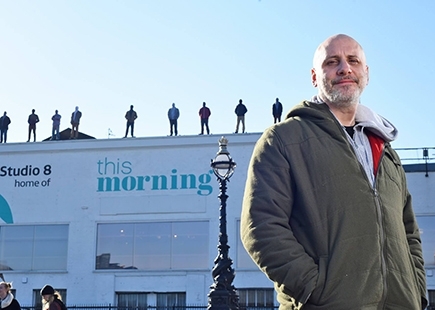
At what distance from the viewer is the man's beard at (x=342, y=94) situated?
346 centimetres

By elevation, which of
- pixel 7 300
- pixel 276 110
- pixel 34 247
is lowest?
pixel 7 300

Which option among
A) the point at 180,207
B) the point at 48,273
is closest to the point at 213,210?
the point at 180,207

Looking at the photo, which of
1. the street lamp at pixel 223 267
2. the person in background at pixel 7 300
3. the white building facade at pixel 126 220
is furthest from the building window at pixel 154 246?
the person in background at pixel 7 300

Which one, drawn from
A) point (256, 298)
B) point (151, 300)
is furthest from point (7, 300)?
point (151, 300)

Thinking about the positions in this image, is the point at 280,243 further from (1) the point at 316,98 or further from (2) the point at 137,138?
(2) the point at 137,138

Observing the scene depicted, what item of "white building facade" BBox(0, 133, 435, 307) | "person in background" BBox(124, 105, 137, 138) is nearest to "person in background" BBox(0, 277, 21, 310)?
"white building facade" BBox(0, 133, 435, 307)

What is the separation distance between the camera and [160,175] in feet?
113

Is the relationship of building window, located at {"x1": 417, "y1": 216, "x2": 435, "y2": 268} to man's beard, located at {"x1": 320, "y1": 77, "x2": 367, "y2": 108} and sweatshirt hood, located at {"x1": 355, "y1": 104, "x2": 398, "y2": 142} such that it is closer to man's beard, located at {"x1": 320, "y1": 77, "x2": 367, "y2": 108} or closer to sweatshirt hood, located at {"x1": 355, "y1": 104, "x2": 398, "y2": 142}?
sweatshirt hood, located at {"x1": 355, "y1": 104, "x2": 398, "y2": 142}

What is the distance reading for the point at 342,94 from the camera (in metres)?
3.46

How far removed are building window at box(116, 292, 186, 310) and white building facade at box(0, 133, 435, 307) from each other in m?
0.05

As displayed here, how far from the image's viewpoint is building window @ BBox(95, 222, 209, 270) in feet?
108

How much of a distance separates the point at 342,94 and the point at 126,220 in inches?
1227

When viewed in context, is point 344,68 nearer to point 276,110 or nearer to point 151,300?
point 276,110

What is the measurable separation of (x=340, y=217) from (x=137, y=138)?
3211 centimetres
